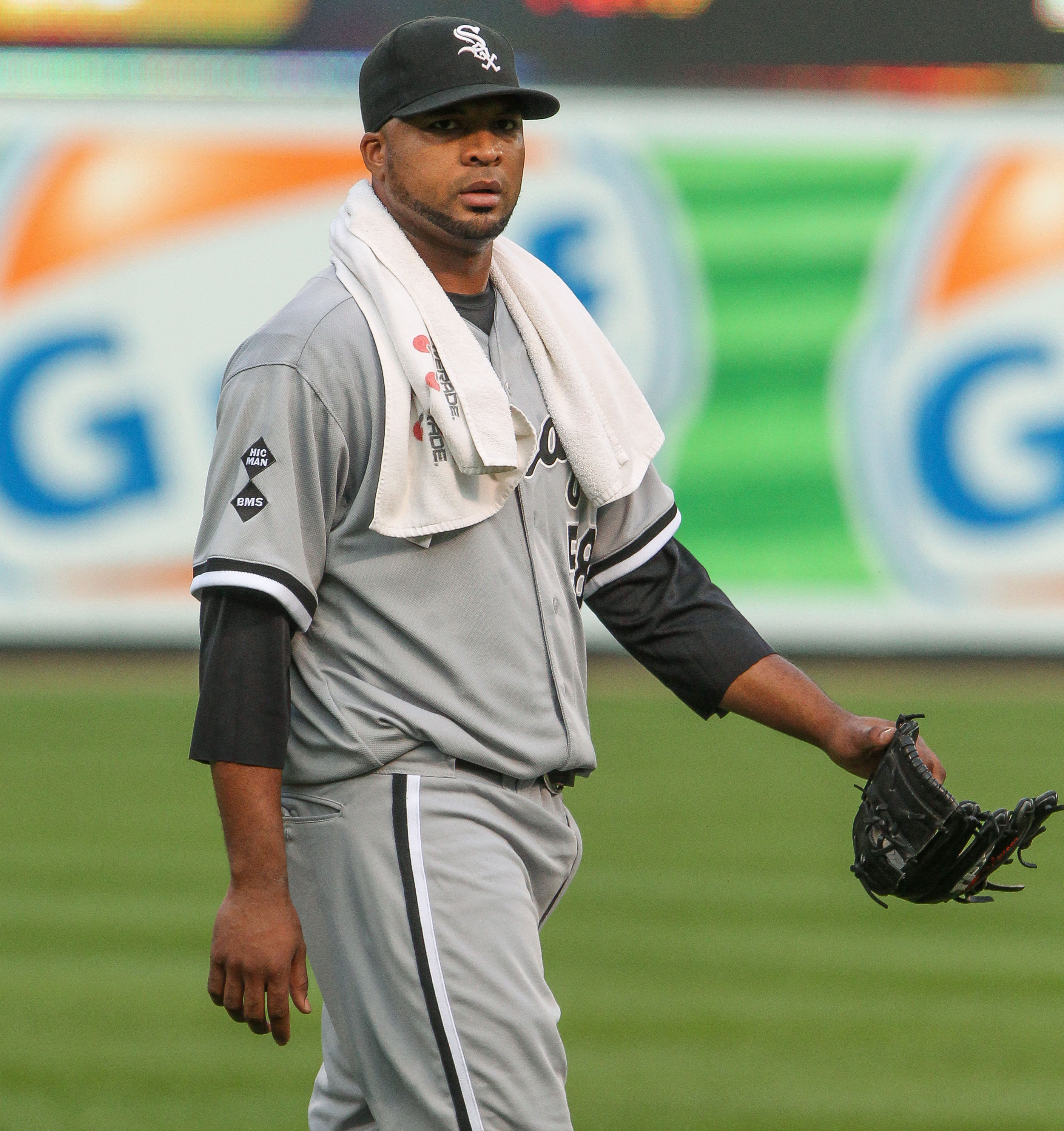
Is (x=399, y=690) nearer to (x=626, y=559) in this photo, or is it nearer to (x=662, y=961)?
(x=626, y=559)

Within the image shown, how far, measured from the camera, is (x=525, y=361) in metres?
2.90

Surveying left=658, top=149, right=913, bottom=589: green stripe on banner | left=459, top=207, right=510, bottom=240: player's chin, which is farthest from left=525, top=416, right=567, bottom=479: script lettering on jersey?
left=658, top=149, right=913, bottom=589: green stripe on banner

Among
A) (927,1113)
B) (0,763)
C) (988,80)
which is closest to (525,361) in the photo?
(927,1113)

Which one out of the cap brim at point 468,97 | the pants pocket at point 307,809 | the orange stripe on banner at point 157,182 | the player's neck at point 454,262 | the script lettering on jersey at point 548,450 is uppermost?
the cap brim at point 468,97

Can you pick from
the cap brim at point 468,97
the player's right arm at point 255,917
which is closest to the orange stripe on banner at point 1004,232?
the cap brim at point 468,97

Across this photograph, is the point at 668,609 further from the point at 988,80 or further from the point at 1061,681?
the point at 988,80

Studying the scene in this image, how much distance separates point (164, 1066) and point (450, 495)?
7.98ft

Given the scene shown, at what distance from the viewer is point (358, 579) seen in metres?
2.65

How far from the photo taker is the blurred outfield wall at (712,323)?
11.1 m

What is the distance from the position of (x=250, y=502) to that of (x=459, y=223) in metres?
0.57

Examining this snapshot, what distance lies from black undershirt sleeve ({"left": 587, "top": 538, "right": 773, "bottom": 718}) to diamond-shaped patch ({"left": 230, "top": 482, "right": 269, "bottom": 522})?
2.28ft

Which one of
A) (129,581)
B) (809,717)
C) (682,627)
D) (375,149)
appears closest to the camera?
(375,149)

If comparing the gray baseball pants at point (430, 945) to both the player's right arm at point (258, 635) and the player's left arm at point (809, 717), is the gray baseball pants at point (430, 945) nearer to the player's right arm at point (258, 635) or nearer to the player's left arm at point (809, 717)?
the player's right arm at point (258, 635)

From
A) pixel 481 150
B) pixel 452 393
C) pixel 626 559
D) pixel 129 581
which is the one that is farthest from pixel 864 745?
pixel 129 581
